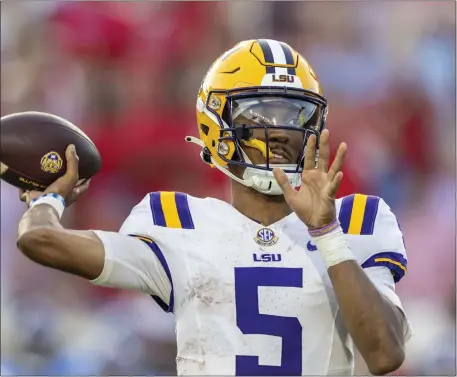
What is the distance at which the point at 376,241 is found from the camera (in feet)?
7.61

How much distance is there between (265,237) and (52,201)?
1.81ft

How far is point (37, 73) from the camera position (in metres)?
5.89

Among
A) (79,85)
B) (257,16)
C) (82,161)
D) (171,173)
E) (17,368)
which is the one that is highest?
(257,16)

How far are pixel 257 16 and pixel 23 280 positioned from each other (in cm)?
232

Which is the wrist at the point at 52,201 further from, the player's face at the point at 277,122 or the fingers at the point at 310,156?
the fingers at the point at 310,156

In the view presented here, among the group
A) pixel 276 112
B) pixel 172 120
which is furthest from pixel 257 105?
pixel 172 120

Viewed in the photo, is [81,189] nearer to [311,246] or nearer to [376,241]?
[311,246]

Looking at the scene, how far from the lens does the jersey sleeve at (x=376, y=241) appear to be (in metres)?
2.27

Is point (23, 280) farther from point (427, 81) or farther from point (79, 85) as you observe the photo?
point (427, 81)

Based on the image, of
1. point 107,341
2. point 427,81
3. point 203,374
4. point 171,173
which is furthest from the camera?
point 427,81

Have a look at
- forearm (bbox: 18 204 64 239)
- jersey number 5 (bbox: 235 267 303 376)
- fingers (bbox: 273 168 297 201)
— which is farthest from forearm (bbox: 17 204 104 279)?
fingers (bbox: 273 168 297 201)

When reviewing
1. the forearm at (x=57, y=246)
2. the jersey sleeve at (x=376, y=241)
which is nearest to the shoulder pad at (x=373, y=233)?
the jersey sleeve at (x=376, y=241)

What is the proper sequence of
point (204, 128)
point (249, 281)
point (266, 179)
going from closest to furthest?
point (249, 281) → point (266, 179) → point (204, 128)

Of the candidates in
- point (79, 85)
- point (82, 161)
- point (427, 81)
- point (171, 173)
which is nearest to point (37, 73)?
point (79, 85)
